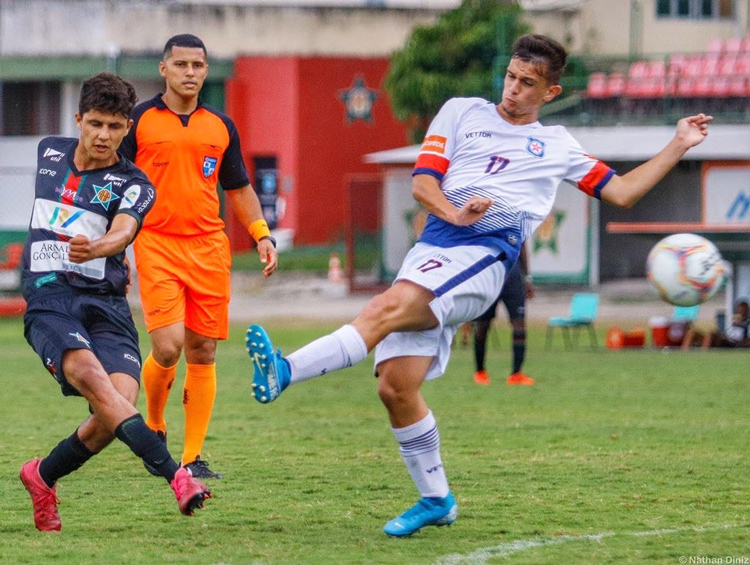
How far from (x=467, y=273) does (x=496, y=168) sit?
562 mm

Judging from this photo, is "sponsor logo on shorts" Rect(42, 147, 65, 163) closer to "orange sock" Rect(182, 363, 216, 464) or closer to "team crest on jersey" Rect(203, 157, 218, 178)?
"team crest on jersey" Rect(203, 157, 218, 178)

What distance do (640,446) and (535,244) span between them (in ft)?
66.1

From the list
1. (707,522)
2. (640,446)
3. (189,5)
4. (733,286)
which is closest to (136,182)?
(707,522)

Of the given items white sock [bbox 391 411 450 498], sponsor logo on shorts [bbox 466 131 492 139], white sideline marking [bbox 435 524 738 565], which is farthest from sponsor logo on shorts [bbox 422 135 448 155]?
white sideline marking [bbox 435 524 738 565]

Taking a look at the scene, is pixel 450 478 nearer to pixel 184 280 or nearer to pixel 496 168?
pixel 184 280

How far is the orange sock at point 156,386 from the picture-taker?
7844 millimetres

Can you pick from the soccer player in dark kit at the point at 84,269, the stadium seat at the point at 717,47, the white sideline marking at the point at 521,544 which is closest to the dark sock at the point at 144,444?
the soccer player in dark kit at the point at 84,269

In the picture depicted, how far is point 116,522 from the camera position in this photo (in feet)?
21.4

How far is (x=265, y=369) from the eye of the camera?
562 cm

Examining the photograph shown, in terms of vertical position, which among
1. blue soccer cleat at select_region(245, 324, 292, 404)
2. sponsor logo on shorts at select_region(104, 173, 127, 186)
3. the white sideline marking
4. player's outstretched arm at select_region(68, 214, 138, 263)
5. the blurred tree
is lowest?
the white sideline marking

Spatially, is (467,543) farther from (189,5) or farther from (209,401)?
(189,5)

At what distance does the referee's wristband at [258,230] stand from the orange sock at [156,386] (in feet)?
2.78

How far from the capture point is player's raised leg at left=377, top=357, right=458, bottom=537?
608 centimetres

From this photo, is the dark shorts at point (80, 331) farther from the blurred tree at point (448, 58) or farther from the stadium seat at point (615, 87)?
the blurred tree at point (448, 58)
